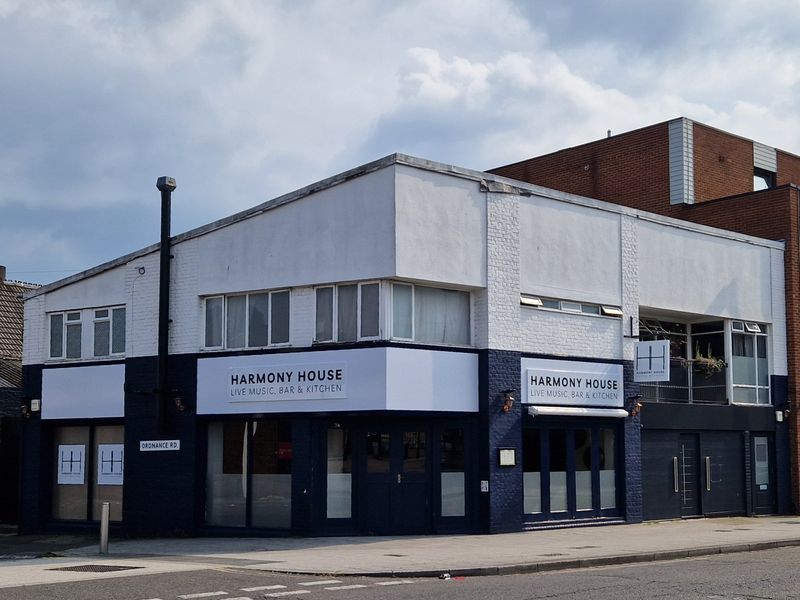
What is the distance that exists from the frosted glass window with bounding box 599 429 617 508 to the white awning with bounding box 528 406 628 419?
1.86 ft

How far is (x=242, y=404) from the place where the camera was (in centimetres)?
2348

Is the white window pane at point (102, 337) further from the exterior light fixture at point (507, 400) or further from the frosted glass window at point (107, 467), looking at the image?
the exterior light fixture at point (507, 400)

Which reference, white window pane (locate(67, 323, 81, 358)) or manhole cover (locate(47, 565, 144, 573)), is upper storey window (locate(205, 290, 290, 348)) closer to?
white window pane (locate(67, 323, 81, 358))

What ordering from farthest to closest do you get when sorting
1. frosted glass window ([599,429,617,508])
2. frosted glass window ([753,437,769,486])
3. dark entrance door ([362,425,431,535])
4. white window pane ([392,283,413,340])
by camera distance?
frosted glass window ([753,437,769,486]) → frosted glass window ([599,429,617,508]) → dark entrance door ([362,425,431,535]) → white window pane ([392,283,413,340])

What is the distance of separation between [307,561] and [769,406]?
16402mm

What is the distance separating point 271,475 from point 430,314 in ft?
15.8

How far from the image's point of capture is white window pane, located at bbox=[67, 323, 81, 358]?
88.3ft

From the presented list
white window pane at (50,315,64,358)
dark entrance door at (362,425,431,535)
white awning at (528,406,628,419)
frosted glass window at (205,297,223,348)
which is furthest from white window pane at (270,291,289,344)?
white window pane at (50,315,64,358)

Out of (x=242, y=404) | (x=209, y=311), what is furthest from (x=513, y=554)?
(x=209, y=311)

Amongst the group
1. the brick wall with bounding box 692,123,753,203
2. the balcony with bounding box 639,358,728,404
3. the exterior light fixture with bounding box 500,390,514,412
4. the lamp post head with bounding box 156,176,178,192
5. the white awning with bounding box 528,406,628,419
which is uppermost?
the brick wall with bounding box 692,123,753,203

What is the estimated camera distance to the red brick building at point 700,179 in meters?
30.2

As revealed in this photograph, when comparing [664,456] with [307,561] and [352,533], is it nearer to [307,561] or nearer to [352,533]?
[352,533]

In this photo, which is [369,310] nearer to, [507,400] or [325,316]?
[325,316]

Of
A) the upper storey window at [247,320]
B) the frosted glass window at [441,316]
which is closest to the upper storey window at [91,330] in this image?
the upper storey window at [247,320]
